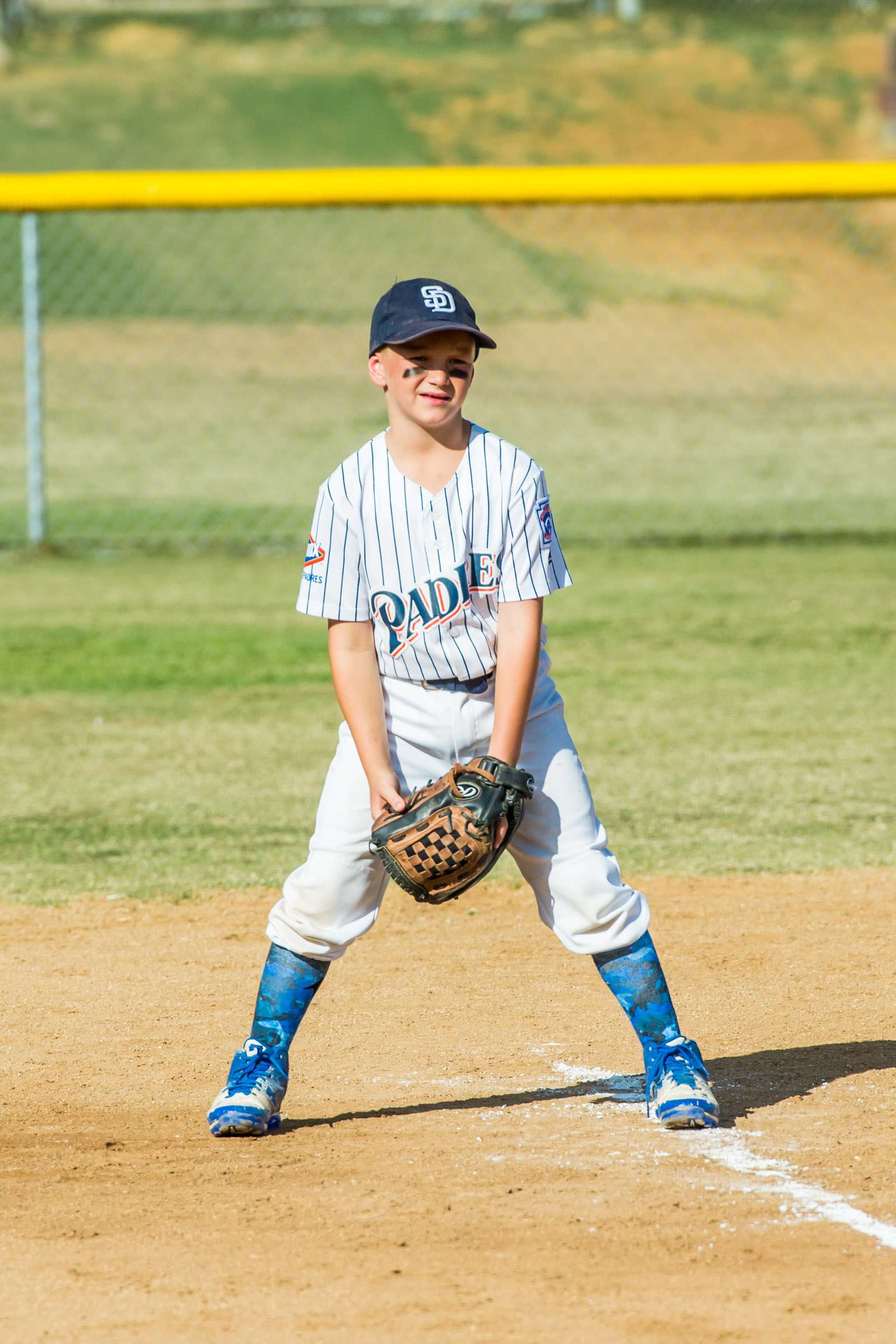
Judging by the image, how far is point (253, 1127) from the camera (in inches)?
131

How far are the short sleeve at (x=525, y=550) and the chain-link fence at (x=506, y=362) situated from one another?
27.7 feet

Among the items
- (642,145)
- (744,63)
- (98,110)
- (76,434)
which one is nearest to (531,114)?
(642,145)

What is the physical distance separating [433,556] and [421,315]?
1.45 feet

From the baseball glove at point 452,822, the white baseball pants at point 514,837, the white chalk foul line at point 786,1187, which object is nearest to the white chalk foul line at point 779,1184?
the white chalk foul line at point 786,1187

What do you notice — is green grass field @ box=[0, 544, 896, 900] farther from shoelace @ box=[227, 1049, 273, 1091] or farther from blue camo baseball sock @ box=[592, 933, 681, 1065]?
blue camo baseball sock @ box=[592, 933, 681, 1065]

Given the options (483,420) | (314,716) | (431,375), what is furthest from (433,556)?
(483,420)

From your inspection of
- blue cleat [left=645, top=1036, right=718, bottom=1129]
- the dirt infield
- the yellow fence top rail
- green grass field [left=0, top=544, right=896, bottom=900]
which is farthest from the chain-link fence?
blue cleat [left=645, top=1036, right=718, bottom=1129]

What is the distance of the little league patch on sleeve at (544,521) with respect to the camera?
3.32m

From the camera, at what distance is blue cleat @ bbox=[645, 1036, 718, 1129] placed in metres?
3.32

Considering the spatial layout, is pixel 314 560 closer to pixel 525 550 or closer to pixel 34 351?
pixel 525 550

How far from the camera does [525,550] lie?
328 centimetres

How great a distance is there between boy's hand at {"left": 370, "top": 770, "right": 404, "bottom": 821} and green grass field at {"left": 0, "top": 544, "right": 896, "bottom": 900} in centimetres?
198

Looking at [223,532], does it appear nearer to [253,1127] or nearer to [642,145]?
[253,1127]

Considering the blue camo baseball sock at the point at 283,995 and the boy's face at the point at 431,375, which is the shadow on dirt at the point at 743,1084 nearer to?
the blue camo baseball sock at the point at 283,995
